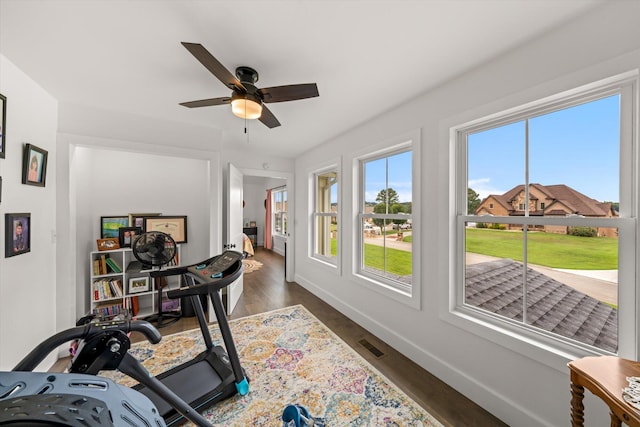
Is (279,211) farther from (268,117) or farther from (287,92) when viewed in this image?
(287,92)

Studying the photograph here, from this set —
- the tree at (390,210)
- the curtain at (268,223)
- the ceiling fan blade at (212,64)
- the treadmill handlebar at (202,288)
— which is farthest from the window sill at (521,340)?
the curtain at (268,223)

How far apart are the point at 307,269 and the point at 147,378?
10.1 ft

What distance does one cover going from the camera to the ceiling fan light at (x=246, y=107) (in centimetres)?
168

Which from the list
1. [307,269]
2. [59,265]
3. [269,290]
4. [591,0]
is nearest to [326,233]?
[307,269]

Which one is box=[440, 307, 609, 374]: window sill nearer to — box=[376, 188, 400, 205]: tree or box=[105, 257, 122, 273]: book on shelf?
box=[376, 188, 400, 205]: tree

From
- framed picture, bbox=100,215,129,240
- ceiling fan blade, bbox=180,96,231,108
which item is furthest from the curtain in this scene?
ceiling fan blade, bbox=180,96,231,108

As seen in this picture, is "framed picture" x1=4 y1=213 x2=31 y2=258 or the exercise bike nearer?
the exercise bike

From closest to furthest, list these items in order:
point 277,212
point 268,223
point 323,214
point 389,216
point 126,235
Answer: point 389,216, point 126,235, point 323,214, point 277,212, point 268,223

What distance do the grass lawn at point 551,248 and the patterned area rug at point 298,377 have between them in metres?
1.23

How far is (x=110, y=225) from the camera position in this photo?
3098 millimetres

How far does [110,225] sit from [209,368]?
94.6 inches

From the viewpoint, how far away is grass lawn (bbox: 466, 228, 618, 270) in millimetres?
1328

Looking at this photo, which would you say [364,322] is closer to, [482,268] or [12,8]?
[482,268]

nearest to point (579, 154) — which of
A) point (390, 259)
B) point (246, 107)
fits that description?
point (390, 259)
